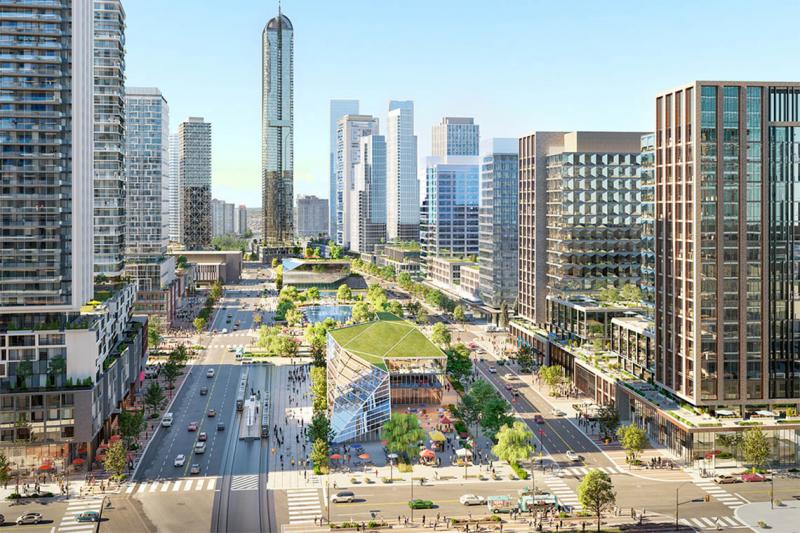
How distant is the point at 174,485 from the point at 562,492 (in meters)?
44.0

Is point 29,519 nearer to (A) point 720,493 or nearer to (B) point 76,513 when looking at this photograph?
(B) point 76,513

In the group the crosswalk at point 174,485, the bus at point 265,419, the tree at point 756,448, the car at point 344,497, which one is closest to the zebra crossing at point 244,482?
the crosswalk at point 174,485

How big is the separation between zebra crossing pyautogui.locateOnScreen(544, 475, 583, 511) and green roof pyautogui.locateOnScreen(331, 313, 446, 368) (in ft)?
107

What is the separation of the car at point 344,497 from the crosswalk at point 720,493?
39.7 metres

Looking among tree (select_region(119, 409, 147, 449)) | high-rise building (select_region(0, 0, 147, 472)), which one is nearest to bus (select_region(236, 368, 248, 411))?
tree (select_region(119, 409, 147, 449))

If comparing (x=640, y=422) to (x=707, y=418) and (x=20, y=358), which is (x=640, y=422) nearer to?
(x=707, y=418)

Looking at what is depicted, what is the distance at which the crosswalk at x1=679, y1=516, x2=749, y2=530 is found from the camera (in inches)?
3179

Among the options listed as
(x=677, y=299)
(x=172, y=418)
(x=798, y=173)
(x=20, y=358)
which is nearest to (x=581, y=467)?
(x=677, y=299)

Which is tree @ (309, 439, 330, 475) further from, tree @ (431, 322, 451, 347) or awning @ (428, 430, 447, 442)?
tree @ (431, 322, 451, 347)

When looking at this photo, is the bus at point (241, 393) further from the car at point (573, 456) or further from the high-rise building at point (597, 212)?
the high-rise building at point (597, 212)

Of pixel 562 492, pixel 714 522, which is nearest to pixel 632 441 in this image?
pixel 562 492

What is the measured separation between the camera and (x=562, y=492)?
91125 millimetres

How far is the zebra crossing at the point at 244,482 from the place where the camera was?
3644 inches

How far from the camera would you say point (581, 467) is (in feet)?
330
